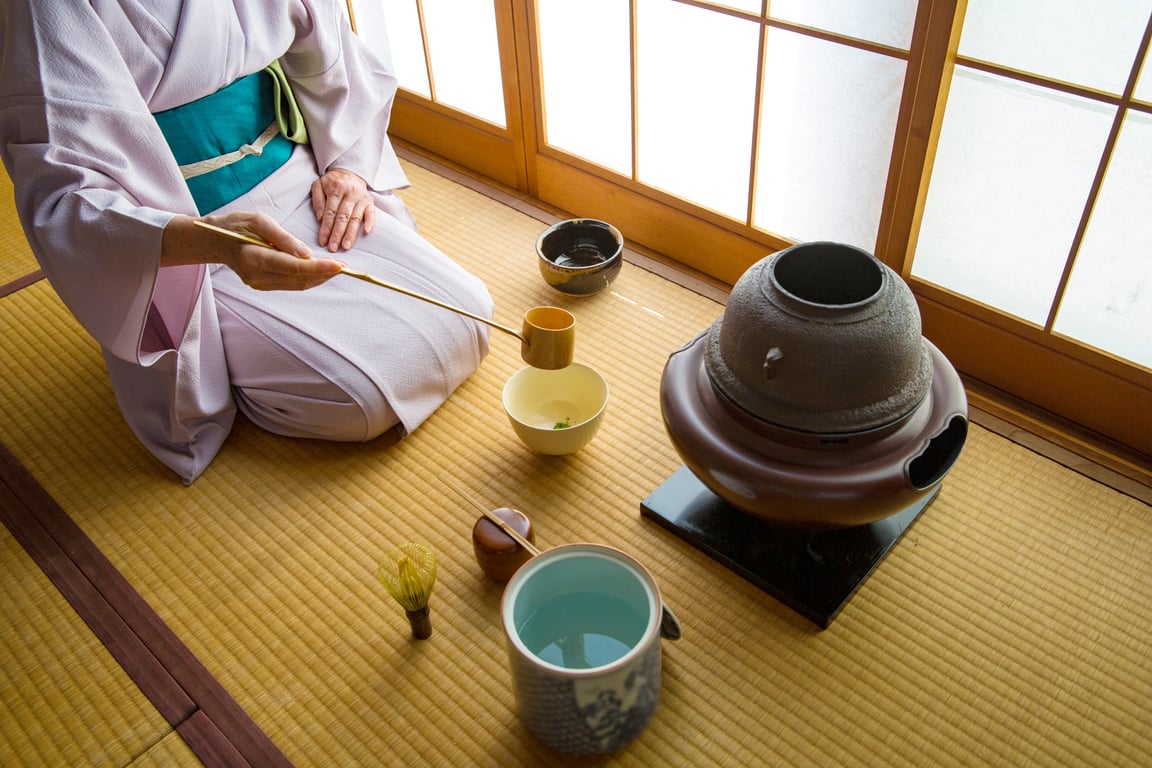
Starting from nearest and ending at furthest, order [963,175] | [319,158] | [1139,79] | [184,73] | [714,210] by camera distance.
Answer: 1. [1139,79]
2. [184,73]
3. [963,175]
4. [319,158]
5. [714,210]

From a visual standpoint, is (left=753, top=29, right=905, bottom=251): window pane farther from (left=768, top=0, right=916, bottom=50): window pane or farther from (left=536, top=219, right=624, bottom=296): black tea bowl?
(left=536, top=219, right=624, bottom=296): black tea bowl

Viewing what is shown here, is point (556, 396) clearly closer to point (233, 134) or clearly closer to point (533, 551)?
point (533, 551)

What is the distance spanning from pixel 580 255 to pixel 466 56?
0.94 meters

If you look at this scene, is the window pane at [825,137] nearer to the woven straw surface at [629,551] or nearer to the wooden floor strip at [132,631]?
the woven straw surface at [629,551]

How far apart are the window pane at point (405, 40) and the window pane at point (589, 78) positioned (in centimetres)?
66

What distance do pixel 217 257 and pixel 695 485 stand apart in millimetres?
1165

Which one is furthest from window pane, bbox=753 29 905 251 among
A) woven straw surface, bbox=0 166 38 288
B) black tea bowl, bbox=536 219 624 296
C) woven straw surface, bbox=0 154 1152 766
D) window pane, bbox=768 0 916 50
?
woven straw surface, bbox=0 166 38 288

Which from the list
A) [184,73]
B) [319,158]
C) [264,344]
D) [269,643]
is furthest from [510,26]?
[269,643]

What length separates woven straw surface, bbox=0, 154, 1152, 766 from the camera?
178cm

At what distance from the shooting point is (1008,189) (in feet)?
7.32

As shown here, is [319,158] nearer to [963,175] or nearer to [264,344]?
[264,344]

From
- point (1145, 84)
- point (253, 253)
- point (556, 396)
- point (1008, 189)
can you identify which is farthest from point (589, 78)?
point (1145, 84)

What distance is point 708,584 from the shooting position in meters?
2.04

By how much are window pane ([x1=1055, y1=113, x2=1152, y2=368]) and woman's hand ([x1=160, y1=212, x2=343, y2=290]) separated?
5.50 ft
